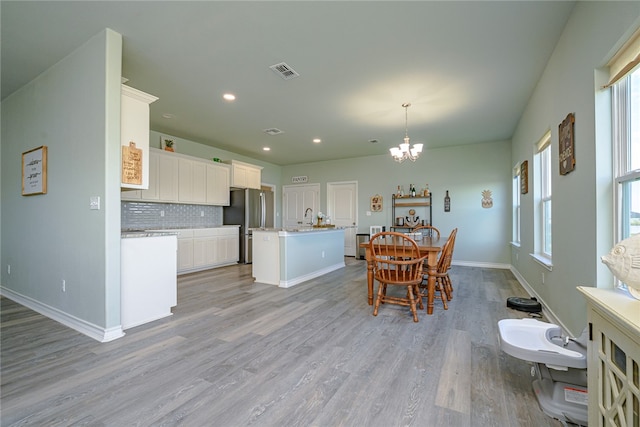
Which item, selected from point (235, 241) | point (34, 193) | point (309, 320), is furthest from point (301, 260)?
point (34, 193)

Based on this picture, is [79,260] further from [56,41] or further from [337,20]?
[337,20]

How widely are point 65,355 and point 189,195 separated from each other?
11.6 feet

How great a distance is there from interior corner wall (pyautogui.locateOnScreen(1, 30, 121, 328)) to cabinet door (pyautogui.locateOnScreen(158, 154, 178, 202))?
1.71 meters

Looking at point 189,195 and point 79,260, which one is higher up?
point 189,195

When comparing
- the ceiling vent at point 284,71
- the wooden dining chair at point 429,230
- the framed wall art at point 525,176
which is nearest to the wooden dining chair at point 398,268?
the wooden dining chair at point 429,230

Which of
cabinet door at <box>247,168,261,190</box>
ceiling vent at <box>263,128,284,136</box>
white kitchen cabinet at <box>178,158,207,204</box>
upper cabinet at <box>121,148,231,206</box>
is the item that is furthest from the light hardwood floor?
cabinet door at <box>247,168,261,190</box>

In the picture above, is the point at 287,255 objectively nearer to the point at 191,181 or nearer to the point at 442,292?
the point at 442,292

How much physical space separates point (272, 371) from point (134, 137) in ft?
8.09

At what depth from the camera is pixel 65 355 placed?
2.04 m

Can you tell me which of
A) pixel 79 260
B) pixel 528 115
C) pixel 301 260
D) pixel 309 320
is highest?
pixel 528 115

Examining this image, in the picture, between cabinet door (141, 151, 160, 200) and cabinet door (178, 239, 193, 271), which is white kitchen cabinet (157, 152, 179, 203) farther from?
cabinet door (178, 239, 193, 271)

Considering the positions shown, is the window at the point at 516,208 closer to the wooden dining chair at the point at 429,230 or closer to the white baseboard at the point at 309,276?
the wooden dining chair at the point at 429,230

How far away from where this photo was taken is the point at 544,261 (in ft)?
9.82

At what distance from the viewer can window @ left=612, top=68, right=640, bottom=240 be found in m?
1.52
